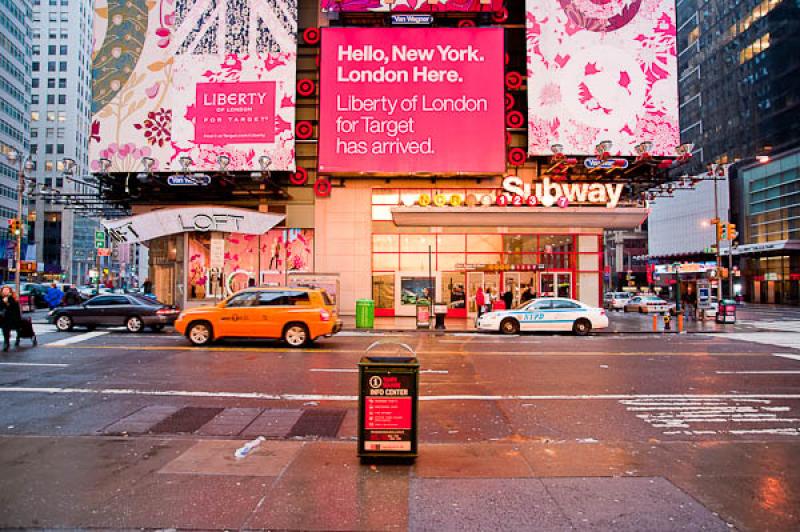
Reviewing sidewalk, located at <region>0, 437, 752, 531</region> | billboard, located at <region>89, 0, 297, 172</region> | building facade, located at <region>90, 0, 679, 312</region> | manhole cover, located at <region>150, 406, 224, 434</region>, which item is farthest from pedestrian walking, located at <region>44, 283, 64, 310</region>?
sidewalk, located at <region>0, 437, 752, 531</region>

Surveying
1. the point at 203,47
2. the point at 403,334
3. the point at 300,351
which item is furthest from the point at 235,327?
the point at 203,47

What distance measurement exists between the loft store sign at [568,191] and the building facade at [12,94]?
3068 inches

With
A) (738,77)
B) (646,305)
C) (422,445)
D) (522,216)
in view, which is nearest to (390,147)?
(522,216)

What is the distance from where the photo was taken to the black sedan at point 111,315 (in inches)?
760

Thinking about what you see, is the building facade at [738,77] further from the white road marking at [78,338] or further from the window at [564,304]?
the white road marking at [78,338]

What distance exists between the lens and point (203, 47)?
2844 cm

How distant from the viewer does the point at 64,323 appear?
1919cm

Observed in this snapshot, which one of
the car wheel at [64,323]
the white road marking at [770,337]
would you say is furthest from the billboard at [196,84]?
the white road marking at [770,337]

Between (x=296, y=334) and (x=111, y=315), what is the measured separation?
845 cm

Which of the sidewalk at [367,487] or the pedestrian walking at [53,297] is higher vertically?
the pedestrian walking at [53,297]

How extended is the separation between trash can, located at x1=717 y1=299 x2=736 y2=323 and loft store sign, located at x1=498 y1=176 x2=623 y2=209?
742cm

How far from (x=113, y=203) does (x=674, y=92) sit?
31.7 m

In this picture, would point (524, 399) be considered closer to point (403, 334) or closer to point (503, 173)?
point (403, 334)

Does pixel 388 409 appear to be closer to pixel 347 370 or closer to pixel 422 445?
pixel 422 445
